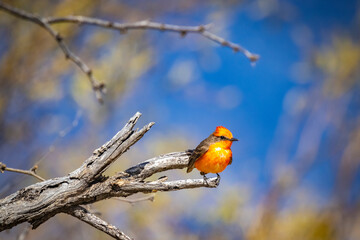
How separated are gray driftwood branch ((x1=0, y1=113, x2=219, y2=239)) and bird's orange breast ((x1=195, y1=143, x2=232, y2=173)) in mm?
350

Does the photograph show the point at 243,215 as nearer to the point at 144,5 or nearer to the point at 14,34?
the point at 144,5

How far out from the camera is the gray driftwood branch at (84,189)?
290 cm

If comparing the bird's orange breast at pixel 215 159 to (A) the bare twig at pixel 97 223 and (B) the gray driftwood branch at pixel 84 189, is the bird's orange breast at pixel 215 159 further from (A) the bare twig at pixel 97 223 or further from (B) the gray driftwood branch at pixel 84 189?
(A) the bare twig at pixel 97 223

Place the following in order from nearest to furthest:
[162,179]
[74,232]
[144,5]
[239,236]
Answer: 1. [162,179]
2. [239,236]
3. [74,232]
4. [144,5]

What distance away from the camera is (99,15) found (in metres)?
8.65

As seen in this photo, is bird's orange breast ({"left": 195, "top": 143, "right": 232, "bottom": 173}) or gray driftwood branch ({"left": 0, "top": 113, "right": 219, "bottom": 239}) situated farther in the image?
bird's orange breast ({"left": 195, "top": 143, "right": 232, "bottom": 173})

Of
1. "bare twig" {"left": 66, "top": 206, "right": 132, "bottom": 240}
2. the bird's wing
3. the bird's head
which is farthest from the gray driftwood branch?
the bird's head

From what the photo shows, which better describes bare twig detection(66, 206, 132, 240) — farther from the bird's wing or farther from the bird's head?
the bird's head

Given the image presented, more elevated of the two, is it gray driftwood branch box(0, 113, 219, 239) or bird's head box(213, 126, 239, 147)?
bird's head box(213, 126, 239, 147)

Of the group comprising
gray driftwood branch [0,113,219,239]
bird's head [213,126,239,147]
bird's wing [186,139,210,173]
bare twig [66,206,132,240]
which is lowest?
bare twig [66,206,132,240]

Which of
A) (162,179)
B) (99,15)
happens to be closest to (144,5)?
(99,15)

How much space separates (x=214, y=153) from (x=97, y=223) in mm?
1181

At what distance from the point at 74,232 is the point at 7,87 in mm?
3645

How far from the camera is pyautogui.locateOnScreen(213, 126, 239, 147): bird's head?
333 cm
